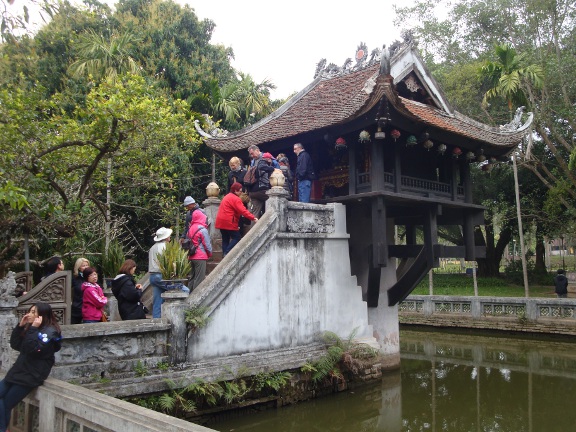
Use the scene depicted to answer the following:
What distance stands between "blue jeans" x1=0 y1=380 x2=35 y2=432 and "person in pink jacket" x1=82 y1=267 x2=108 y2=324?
7.36 ft

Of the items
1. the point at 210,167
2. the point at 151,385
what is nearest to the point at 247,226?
the point at 151,385

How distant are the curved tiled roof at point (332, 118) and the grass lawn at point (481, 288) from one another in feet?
36.6

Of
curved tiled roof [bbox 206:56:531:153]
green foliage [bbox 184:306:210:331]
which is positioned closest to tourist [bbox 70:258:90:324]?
green foliage [bbox 184:306:210:331]

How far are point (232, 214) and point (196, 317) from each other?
82.9 inches

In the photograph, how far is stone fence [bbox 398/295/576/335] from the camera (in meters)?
14.4

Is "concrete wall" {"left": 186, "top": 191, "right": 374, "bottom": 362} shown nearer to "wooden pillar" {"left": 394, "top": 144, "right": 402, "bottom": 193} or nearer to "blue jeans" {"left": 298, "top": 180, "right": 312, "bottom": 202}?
"blue jeans" {"left": 298, "top": 180, "right": 312, "bottom": 202}

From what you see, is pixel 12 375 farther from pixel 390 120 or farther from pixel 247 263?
pixel 390 120

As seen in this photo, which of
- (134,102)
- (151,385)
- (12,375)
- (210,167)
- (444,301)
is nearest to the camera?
(12,375)

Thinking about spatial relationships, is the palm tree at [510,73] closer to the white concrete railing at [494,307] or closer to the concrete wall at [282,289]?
the white concrete railing at [494,307]

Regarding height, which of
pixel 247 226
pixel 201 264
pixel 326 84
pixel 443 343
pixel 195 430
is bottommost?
pixel 443 343

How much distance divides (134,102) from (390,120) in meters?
4.22

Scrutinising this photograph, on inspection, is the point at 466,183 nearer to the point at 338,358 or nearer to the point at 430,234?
the point at 430,234

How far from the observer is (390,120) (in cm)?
880

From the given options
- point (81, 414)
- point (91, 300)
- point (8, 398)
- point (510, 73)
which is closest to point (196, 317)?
point (91, 300)
